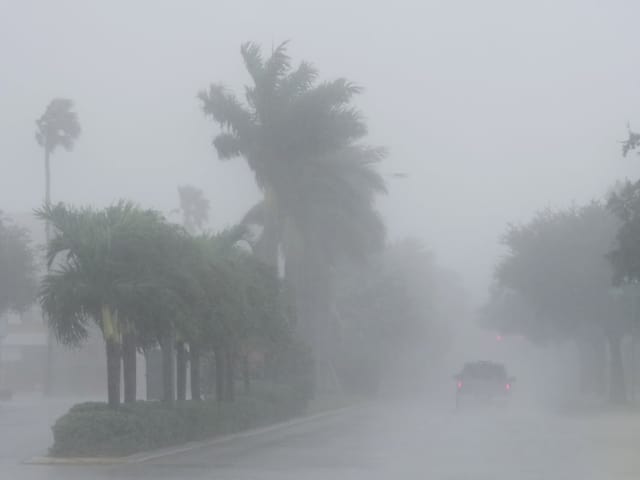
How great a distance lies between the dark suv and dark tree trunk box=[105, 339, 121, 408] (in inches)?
911

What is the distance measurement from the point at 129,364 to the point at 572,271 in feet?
100

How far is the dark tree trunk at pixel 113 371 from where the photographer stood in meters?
24.9

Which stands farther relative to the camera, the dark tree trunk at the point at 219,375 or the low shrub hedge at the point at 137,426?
the dark tree trunk at the point at 219,375

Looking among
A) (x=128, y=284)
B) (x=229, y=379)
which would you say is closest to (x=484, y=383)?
(x=229, y=379)

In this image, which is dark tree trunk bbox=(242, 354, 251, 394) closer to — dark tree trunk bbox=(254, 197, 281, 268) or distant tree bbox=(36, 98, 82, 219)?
dark tree trunk bbox=(254, 197, 281, 268)

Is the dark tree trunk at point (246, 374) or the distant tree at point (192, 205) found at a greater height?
the distant tree at point (192, 205)

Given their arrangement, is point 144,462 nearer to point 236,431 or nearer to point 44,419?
point 236,431

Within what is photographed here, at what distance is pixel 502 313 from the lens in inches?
3091

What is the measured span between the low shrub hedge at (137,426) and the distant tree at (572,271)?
2497cm

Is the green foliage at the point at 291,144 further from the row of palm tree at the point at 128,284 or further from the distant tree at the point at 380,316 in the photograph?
the row of palm tree at the point at 128,284

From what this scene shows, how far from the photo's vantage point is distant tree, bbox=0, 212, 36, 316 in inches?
1944

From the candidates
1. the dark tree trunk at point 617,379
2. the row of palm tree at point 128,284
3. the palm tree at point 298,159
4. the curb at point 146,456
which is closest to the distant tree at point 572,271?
the dark tree trunk at point 617,379

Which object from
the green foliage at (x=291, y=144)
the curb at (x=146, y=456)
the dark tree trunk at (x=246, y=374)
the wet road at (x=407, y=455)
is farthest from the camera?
the green foliage at (x=291, y=144)

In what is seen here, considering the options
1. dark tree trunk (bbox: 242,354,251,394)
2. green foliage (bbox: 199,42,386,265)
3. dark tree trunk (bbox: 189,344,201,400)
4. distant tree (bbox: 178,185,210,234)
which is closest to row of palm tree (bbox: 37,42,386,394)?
green foliage (bbox: 199,42,386,265)
